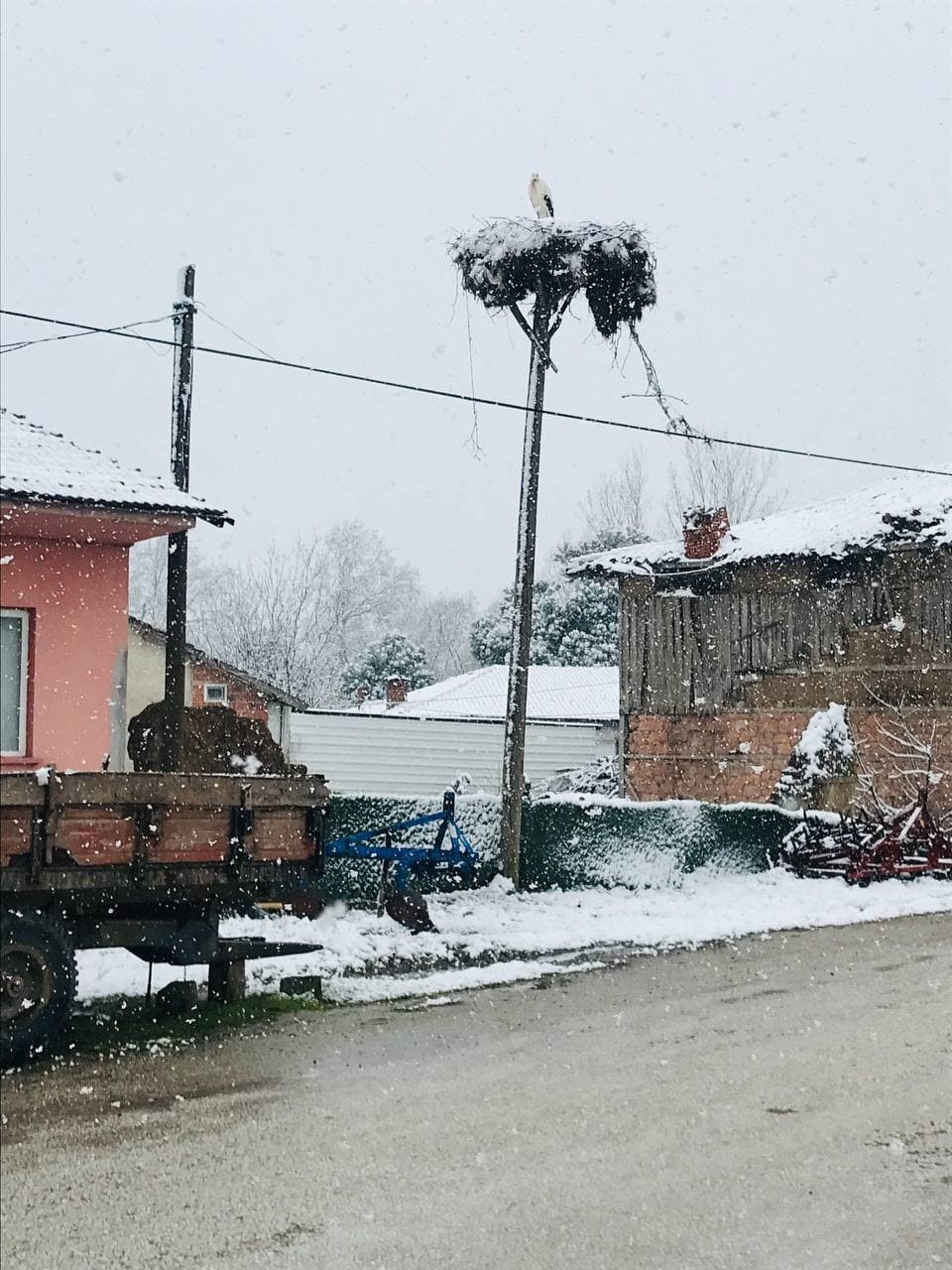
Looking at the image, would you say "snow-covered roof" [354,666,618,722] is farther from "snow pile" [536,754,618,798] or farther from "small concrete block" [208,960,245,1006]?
"small concrete block" [208,960,245,1006]

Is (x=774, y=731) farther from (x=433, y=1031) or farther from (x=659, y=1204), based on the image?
(x=659, y=1204)

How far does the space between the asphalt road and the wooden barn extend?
1374 centimetres

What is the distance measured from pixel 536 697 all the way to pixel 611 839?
20.0 m

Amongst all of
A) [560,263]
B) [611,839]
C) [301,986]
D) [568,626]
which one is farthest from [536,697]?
[301,986]

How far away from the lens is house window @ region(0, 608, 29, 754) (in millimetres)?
12523

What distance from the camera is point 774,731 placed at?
23.7 meters

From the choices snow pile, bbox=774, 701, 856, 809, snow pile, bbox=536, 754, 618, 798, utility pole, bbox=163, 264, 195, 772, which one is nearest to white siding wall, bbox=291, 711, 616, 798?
snow pile, bbox=536, 754, 618, 798

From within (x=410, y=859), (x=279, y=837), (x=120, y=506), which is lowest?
(x=410, y=859)

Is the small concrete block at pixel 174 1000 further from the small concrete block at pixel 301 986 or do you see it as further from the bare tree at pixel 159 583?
the bare tree at pixel 159 583

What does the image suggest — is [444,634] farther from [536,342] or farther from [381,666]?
[536,342]

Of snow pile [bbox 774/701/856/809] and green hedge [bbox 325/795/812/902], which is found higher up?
snow pile [bbox 774/701/856/809]

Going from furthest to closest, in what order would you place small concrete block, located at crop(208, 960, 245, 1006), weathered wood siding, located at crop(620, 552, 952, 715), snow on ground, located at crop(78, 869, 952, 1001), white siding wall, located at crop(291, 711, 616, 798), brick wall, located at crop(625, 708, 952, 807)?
white siding wall, located at crop(291, 711, 616, 798)
weathered wood siding, located at crop(620, 552, 952, 715)
brick wall, located at crop(625, 708, 952, 807)
snow on ground, located at crop(78, 869, 952, 1001)
small concrete block, located at crop(208, 960, 245, 1006)

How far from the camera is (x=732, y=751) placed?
24.2 metres

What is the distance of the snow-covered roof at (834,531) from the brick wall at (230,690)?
6.82 meters
